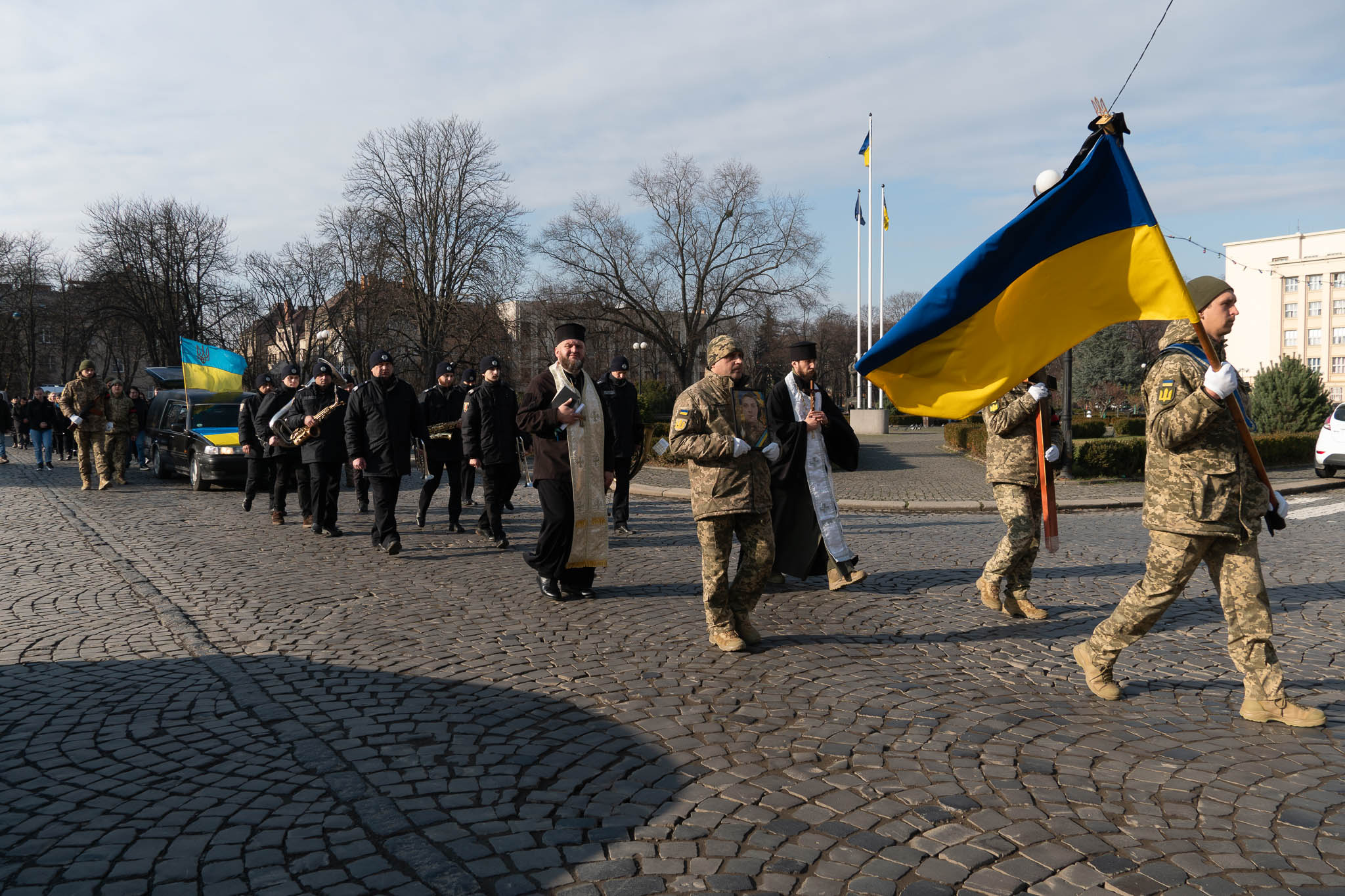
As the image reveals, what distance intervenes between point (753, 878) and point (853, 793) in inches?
30.2

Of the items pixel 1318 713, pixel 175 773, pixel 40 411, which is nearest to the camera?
pixel 175 773

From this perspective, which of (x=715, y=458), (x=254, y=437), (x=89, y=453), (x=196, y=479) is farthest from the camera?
(x=196, y=479)

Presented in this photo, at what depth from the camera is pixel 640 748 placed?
418cm

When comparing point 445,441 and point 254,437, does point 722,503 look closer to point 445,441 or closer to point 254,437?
point 445,441

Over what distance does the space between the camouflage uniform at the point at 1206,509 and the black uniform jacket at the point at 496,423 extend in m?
6.63

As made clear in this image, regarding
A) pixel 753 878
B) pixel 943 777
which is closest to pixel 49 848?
pixel 753 878

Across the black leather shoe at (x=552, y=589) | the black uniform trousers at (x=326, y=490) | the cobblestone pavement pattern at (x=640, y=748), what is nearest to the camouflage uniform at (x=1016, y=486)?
the cobblestone pavement pattern at (x=640, y=748)

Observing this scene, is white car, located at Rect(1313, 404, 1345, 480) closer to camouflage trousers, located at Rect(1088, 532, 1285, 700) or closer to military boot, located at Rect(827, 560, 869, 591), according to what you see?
military boot, located at Rect(827, 560, 869, 591)

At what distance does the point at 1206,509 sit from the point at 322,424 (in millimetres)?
9263

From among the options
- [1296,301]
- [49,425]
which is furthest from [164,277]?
[1296,301]

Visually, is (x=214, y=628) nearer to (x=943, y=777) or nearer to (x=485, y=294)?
(x=943, y=777)

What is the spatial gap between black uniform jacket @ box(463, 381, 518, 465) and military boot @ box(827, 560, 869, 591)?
367cm

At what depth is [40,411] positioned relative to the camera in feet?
71.2

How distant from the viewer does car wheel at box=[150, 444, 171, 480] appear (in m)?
19.1
